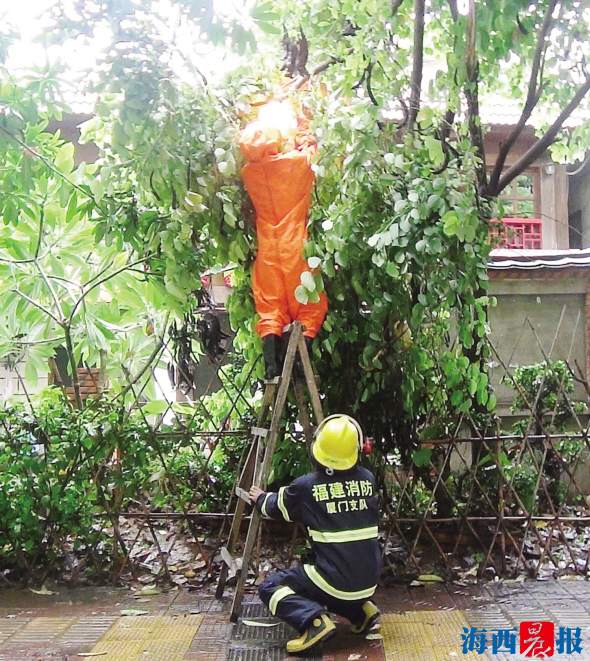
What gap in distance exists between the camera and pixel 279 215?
466cm

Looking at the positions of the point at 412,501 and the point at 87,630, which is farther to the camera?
the point at 412,501

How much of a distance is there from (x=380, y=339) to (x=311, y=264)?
0.93m

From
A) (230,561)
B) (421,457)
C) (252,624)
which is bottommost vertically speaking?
(252,624)

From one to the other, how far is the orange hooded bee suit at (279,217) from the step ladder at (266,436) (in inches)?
7.7

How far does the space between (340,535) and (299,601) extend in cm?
45

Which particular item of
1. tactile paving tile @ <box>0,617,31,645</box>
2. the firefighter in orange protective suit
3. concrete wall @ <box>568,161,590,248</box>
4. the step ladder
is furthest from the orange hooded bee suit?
concrete wall @ <box>568,161,590,248</box>

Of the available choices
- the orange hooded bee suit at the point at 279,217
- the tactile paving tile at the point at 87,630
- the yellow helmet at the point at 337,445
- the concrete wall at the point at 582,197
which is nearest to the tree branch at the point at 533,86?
the orange hooded bee suit at the point at 279,217

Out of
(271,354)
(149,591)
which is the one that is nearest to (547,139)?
(271,354)

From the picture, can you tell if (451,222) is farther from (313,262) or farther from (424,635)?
(424,635)

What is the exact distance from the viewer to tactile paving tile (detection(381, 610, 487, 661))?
381 centimetres

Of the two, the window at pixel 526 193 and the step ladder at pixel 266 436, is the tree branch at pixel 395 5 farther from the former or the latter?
the window at pixel 526 193

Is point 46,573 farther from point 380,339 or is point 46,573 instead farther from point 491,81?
point 491,81

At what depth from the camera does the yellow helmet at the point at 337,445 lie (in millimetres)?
3912

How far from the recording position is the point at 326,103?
4750 millimetres
